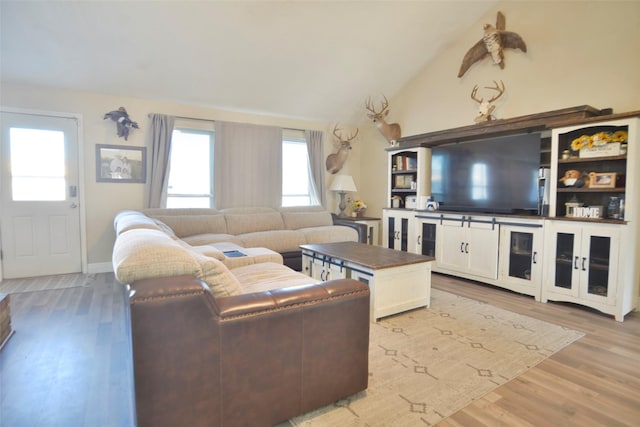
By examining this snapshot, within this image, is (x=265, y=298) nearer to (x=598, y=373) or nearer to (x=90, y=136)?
(x=598, y=373)

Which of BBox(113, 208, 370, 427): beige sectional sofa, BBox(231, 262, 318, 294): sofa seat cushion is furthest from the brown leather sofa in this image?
BBox(231, 262, 318, 294): sofa seat cushion

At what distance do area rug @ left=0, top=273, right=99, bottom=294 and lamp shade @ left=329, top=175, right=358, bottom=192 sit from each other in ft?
12.4

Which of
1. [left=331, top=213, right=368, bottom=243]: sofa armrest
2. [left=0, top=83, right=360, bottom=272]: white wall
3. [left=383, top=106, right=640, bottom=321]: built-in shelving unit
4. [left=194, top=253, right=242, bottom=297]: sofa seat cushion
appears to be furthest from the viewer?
[left=331, top=213, right=368, bottom=243]: sofa armrest

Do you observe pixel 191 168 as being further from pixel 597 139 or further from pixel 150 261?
pixel 597 139

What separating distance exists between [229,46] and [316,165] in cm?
244

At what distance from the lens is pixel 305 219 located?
5402 mm

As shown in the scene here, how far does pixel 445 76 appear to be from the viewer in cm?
493

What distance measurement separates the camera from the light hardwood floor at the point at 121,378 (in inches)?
65.8

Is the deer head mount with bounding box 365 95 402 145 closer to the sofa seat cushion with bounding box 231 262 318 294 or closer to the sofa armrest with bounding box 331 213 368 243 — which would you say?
the sofa armrest with bounding box 331 213 368 243

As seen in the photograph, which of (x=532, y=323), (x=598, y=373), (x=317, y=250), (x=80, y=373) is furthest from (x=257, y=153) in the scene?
(x=598, y=373)

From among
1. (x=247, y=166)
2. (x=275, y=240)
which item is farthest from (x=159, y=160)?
(x=275, y=240)

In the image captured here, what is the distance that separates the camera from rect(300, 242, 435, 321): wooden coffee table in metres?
2.86

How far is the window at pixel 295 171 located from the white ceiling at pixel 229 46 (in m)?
0.59

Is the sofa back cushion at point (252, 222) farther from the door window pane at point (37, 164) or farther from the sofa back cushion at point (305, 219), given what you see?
the door window pane at point (37, 164)
